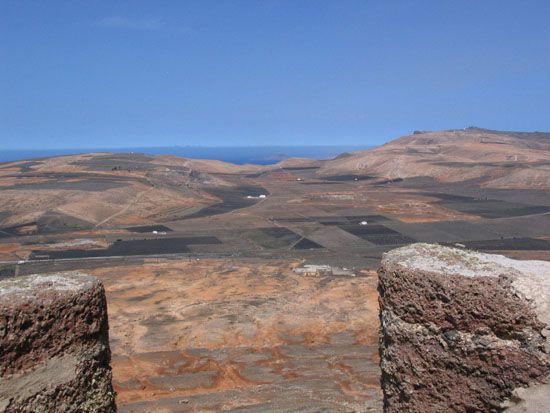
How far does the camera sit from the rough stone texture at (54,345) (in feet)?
17.3

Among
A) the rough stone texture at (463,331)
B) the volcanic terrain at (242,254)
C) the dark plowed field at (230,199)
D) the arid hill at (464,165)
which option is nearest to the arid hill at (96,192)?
the volcanic terrain at (242,254)

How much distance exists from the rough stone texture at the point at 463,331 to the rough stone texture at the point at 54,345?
3.60 meters

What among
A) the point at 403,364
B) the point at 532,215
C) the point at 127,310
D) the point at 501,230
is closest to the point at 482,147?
the point at 532,215

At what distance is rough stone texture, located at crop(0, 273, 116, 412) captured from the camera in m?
5.27

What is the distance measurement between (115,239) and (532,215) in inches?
1572

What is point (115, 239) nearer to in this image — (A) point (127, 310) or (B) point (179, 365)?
(A) point (127, 310)

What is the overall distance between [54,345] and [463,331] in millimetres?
4686

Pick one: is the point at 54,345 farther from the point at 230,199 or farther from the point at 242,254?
the point at 230,199

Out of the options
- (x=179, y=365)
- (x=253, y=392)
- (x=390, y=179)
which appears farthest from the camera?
(x=390, y=179)

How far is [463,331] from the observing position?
18.9 feet

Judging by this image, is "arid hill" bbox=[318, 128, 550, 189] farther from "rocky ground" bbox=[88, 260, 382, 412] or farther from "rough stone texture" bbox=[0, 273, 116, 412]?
"rough stone texture" bbox=[0, 273, 116, 412]

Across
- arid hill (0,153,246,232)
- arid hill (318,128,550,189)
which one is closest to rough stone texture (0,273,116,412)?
→ arid hill (0,153,246,232)

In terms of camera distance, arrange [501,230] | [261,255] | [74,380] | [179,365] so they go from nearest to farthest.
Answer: [74,380] < [179,365] < [261,255] < [501,230]

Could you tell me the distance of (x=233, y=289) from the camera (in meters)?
24.5
